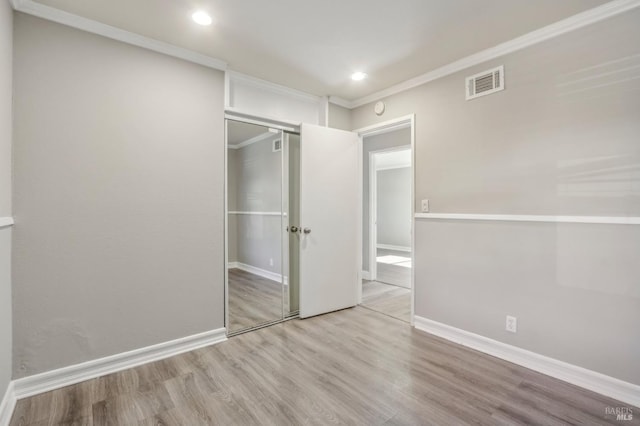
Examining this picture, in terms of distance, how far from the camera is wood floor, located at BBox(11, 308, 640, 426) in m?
1.73

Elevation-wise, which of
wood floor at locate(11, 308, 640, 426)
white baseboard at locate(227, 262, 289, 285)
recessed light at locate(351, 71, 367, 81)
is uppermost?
recessed light at locate(351, 71, 367, 81)

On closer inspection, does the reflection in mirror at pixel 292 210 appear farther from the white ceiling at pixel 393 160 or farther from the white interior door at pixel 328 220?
the white ceiling at pixel 393 160

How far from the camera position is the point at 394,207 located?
856cm

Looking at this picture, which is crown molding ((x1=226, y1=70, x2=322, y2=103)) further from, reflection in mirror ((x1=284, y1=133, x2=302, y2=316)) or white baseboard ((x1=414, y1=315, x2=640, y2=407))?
white baseboard ((x1=414, y1=315, x2=640, y2=407))

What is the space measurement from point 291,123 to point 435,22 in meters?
1.63

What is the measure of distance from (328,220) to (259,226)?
0.76m

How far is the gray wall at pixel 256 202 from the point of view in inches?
116

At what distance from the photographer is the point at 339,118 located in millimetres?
3697

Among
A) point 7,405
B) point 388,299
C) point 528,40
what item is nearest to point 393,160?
point 388,299

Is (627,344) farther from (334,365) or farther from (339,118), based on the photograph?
(339,118)

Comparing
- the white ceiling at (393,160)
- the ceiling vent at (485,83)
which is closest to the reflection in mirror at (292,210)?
the ceiling vent at (485,83)

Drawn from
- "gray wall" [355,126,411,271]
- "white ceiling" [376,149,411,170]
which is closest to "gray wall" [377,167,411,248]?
"white ceiling" [376,149,411,170]

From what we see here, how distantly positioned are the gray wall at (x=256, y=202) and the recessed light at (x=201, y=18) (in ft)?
3.52

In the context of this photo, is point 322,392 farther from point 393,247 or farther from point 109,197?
point 393,247
